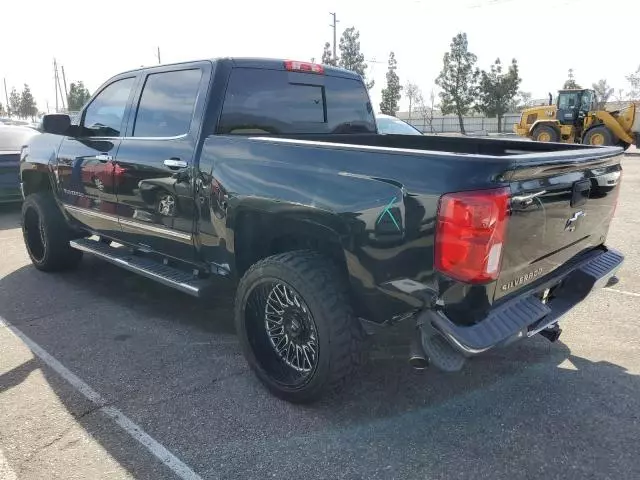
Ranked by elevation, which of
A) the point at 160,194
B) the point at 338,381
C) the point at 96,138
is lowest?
the point at 338,381

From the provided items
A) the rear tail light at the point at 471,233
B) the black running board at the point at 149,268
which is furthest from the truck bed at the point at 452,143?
the rear tail light at the point at 471,233

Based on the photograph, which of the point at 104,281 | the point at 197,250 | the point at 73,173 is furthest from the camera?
the point at 104,281

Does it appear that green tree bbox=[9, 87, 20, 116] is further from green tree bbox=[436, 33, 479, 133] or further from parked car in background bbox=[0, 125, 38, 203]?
parked car in background bbox=[0, 125, 38, 203]

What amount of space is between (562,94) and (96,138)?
68.6ft

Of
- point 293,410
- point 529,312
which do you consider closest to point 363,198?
point 529,312

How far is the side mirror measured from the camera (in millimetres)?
4879

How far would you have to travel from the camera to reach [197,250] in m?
3.78

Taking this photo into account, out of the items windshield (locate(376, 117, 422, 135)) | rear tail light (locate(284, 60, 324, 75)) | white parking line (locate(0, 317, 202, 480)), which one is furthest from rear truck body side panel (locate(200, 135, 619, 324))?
windshield (locate(376, 117, 422, 135))

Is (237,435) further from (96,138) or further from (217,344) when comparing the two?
(96,138)

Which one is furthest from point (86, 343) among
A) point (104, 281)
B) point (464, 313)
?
point (464, 313)

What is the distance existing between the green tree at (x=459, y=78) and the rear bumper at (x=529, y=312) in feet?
165

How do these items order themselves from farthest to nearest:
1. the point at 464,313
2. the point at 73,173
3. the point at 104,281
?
the point at 104,281 → the point at 73,173 → the point at 464,313

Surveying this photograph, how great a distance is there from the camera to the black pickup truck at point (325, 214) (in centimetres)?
243

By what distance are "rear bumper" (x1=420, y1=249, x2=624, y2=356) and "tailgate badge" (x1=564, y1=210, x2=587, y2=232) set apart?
0.30 m
